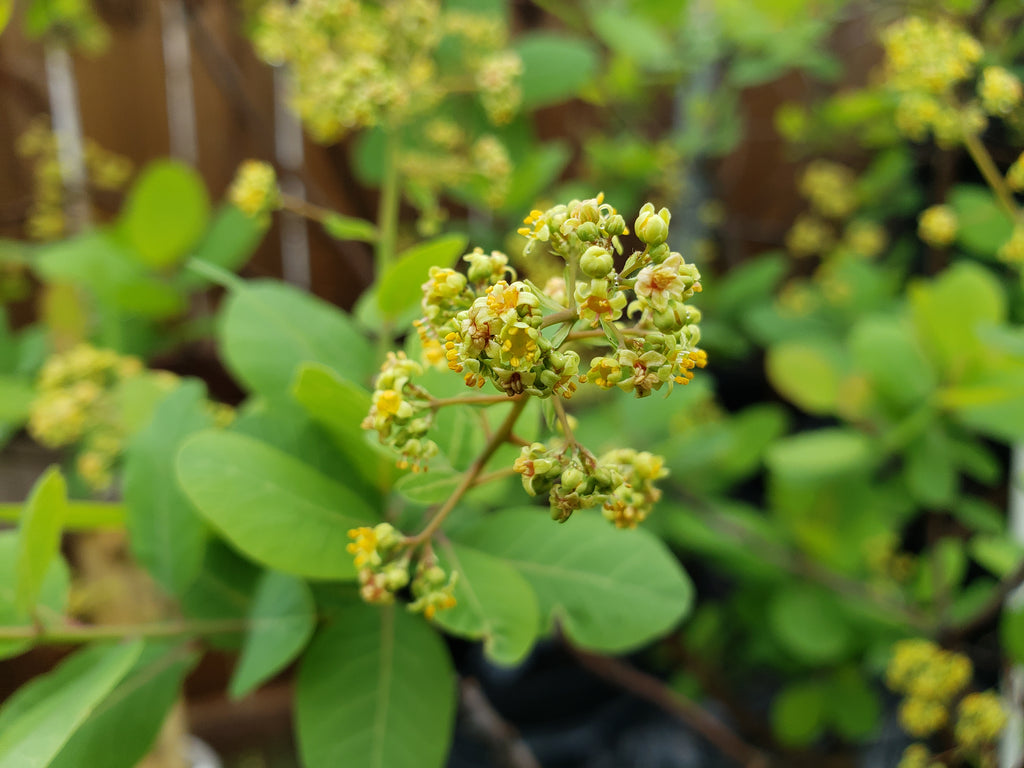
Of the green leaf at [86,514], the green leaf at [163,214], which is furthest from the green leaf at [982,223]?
the green leaf at [163,214]

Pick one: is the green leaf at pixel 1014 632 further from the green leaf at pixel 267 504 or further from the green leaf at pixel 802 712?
the green leaf at pixel 267 504

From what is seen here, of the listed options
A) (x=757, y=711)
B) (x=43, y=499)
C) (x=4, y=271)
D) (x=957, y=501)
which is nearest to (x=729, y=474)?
(x=957, y=501)

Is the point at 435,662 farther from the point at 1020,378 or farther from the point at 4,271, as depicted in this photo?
the point at 4,271

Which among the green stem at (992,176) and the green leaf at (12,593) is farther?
the green stem at (992,176)

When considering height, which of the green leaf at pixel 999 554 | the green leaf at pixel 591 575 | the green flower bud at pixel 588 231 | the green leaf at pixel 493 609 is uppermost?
the green flower bud at pixel 588 231

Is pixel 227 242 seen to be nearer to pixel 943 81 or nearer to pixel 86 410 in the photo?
pixel 86 410

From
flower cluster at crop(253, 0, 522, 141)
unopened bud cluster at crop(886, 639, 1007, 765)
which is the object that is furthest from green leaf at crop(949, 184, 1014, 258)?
flower cluster at crop(253, 0, 522, 141)

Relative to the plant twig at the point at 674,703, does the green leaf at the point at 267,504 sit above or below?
above
